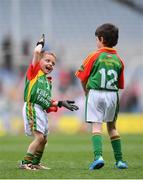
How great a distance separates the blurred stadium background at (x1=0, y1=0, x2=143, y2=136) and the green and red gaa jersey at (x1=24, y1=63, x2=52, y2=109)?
1400 cm

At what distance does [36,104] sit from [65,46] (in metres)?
Answer: 19.6

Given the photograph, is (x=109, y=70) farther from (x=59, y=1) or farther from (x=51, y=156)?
(x=59, y=1)

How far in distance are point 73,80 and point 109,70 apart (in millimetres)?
16692

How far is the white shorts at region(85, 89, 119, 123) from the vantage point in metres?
9.14

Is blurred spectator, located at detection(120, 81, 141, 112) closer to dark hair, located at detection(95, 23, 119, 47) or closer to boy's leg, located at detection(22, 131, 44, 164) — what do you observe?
dark hair, located at detection(95, 23, 119, 47)

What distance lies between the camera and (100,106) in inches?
362

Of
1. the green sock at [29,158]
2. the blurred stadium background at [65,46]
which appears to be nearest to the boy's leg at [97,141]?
the green sock at [29,158]

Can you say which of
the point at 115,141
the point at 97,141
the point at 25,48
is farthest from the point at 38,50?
the point at 25,48

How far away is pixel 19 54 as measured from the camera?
2672cm

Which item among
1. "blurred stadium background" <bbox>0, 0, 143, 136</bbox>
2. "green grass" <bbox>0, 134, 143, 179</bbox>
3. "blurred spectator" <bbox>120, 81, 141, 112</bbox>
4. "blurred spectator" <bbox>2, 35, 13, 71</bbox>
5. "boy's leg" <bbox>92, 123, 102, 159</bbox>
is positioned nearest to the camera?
"green grass" <bbox>0, 134, 143, 179</bbox>

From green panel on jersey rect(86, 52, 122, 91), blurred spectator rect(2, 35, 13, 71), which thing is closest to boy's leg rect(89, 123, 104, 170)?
green panel on jersey rect(86, 52, 122, 91)

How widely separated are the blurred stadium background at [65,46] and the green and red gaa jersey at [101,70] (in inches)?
554

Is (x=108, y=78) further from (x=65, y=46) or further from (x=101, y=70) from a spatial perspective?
(x=65, y=46)

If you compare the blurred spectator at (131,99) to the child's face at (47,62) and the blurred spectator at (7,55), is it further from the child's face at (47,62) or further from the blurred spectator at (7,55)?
the child's face at (47,62)
